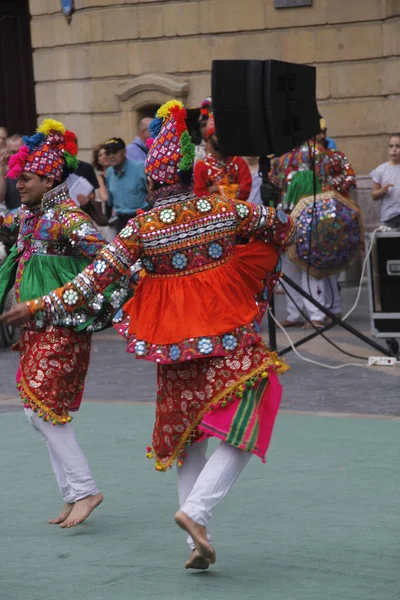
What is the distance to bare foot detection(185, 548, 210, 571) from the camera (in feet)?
18.1

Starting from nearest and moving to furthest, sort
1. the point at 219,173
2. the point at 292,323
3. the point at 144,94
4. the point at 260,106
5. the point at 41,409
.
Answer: the point at 41,409 < the point at 260,106 < the point at 219,173 < the point at 292,323 < the point at 144,94

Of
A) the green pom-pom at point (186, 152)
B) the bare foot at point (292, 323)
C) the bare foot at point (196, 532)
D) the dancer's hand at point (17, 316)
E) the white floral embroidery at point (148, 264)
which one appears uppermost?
the green pom-pom at point (186, 152)

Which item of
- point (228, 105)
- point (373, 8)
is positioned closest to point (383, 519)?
point (228, 105)

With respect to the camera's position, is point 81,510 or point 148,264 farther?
point 81,510

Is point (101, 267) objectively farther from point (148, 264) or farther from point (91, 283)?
point (148, 264)

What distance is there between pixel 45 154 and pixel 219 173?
5497 millimetres

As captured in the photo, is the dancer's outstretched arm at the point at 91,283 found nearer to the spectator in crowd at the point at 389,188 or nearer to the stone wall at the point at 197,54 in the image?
the spectator in crowd at the point at 389,188

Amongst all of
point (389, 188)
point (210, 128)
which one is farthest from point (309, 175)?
point (389, 188)

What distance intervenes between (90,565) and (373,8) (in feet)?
39.1

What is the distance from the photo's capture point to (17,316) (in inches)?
221

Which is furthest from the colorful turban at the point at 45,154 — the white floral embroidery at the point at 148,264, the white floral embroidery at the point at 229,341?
the white floral embroidery at the point at 229,341

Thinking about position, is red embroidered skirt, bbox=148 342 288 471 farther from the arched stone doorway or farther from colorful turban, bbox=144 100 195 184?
the arched stone doorway

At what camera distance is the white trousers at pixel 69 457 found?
6.44 m

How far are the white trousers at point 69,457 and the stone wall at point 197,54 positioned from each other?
426 inches
